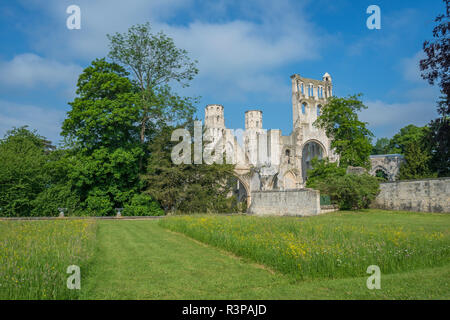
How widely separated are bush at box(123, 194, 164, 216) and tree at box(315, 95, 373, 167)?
16965mm

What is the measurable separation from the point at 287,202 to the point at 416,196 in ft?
25.5

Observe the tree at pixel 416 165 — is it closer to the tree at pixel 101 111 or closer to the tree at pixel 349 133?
the tree at pixel 349 133

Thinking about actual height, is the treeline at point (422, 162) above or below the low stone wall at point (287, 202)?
above

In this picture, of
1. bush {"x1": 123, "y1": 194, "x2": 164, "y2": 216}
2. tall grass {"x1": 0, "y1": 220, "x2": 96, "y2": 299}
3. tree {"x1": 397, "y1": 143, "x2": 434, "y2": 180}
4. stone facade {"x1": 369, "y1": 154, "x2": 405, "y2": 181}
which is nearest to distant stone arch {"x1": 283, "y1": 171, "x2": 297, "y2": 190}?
tree {"x1": 397, "y1": 143, "x2": 434, "y2": 180}

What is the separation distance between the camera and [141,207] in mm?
25062

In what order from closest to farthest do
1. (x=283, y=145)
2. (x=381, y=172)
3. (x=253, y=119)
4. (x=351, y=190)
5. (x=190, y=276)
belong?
(x=190, y=276)
(x=351, y=190)
(x=381, y=172)
(x=283, y=145)
(x=253, y=119)

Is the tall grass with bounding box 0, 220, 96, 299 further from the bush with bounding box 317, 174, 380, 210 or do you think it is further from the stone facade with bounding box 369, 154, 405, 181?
the stone facade with bounding box 369, 154, 405, 181

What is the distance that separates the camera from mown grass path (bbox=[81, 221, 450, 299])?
566 centimetres

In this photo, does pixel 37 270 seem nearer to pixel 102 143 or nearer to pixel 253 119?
pixel 102 143

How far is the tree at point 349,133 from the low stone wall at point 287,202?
10.7 meters

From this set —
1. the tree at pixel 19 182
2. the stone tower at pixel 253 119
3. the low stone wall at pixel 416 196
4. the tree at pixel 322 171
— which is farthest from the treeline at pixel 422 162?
the tree at pixel 19 182

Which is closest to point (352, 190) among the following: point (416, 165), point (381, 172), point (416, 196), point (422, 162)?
point (416, 196)

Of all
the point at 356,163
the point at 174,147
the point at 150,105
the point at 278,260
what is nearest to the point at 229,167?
the point at 174,147

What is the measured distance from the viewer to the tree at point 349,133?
31.8 meters
